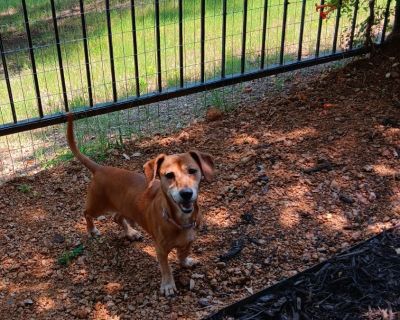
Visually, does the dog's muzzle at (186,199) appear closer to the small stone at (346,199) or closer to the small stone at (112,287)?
the small stone at (112,287)

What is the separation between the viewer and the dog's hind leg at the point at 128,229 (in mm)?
3969

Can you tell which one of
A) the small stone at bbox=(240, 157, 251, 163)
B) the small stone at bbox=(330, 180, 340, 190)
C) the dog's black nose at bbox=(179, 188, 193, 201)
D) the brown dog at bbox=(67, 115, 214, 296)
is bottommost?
the small stone at bbox=(240, 157, 251, 163)

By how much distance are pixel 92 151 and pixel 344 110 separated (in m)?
2.35

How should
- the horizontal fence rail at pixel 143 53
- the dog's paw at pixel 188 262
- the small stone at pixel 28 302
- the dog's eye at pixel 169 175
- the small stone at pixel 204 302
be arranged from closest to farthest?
1. the dog's eye at pixel 169 175
2. the small stone at pixel 204 302
3. the small stone at pixel 28 302
4. the dog's paw at pixel 188 262
5. the horizontal fence rail at pixel 143 53

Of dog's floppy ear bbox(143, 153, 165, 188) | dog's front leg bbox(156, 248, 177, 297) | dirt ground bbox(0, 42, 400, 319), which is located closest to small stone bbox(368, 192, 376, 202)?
dirt ground bbox(0, 42, 400, 319)

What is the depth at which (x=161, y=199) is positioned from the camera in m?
3.31

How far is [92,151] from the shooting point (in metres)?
5.05

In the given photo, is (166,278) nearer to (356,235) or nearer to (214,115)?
(356,235)

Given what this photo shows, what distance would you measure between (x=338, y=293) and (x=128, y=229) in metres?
1.54

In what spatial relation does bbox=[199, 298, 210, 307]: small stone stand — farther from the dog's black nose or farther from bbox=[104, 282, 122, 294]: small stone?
the dog's black nose

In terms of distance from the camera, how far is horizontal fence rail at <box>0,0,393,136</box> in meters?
5.14

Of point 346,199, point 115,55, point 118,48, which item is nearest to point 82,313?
point 346,199

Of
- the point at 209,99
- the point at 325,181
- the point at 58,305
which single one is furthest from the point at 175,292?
the point at 209,99

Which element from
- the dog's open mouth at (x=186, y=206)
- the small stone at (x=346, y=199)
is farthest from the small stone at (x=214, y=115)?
the dog's open mouth at (x=186, y=206)
